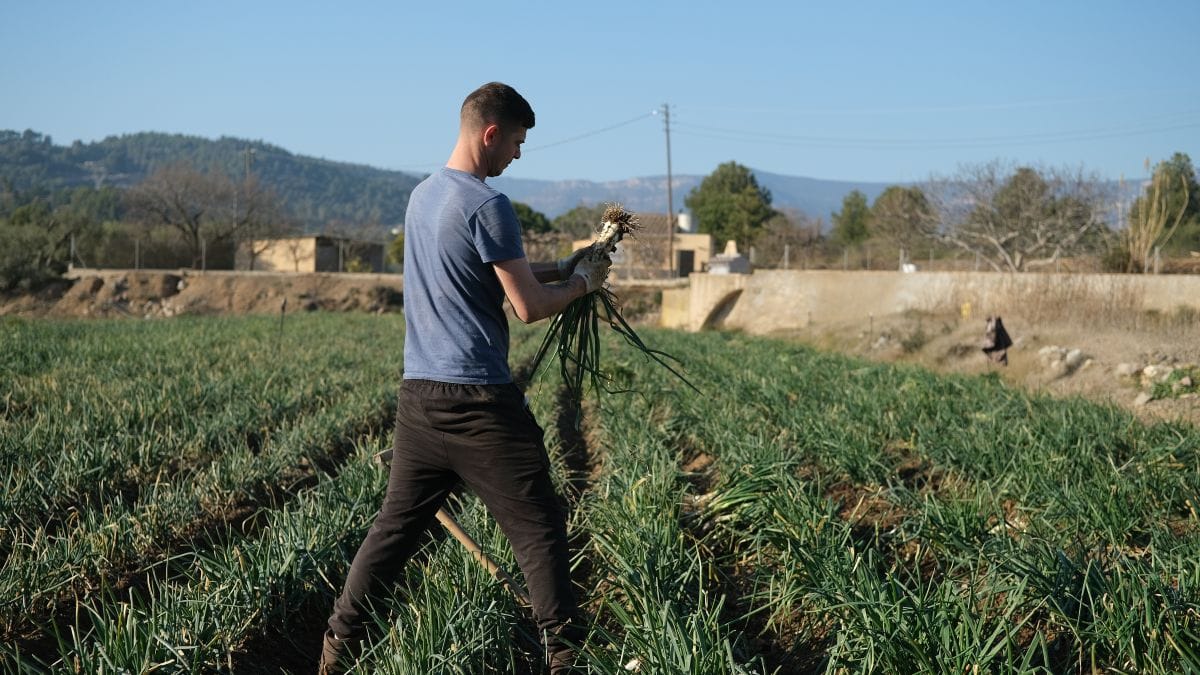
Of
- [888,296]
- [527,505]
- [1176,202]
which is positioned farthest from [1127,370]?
[1176,202]

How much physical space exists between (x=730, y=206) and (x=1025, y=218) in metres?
34.8

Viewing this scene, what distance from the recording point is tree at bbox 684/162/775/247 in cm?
6359

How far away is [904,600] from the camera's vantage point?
296 centimetres

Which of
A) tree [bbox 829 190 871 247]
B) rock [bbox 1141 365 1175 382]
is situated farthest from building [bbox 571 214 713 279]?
rock [bbox 1141 365 1175 382]

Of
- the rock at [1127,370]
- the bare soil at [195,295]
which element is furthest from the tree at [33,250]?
the rock at [1127,370]

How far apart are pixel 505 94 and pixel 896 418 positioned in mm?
4795

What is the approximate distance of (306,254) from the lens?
53.9 metres

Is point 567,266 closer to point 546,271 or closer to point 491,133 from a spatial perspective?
point 546,271

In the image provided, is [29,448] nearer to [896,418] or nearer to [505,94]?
[505,94]

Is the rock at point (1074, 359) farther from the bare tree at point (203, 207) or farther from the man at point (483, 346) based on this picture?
the bare tree at point (203, 207)

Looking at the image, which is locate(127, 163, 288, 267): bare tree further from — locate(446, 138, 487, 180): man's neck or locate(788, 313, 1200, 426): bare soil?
locate(446, 138, 487, 180): man's neck

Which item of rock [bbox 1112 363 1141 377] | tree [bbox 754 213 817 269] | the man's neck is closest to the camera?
the man's neck

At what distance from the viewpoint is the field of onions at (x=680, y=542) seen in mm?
2943

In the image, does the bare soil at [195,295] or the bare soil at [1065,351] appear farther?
the bare soil at [195,295]
